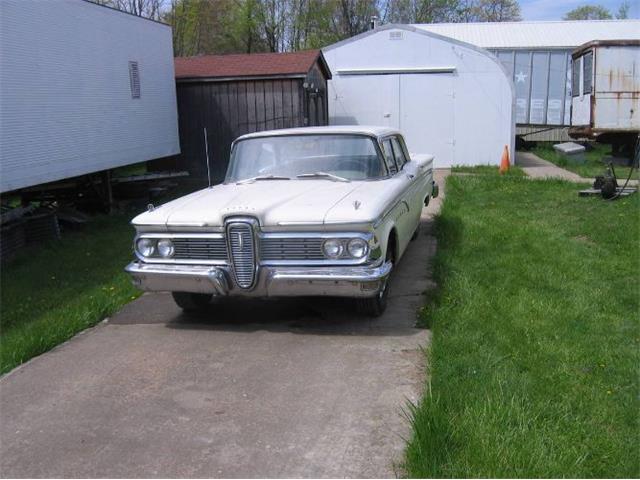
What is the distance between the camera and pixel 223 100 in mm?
15172

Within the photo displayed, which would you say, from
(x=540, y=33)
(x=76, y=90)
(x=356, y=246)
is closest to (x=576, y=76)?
(x=540, y=33)

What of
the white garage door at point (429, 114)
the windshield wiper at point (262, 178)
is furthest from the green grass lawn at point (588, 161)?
the windshield wiper at point (262, 178)

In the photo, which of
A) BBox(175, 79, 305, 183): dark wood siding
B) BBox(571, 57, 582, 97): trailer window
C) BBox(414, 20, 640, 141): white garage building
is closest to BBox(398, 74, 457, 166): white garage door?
BBox(571, 57, 582, 97): trailer window

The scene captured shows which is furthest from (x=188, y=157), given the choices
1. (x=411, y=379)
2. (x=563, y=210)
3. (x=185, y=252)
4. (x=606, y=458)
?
(x=606, y=458)

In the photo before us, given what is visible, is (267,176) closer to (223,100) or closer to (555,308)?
(555,308)

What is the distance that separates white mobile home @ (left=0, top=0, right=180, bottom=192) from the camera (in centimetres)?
876

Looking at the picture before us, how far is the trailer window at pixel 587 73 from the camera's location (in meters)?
17.1

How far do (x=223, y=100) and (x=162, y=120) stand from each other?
2028mm

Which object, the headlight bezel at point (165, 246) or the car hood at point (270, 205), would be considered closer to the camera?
the car hood at point (270, 205)

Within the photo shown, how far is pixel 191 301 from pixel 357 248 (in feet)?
5.49

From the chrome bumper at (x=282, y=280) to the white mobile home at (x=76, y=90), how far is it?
15.0 ft

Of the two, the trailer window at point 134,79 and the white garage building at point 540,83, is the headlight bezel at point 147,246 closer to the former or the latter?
the trailer window at point 134,79

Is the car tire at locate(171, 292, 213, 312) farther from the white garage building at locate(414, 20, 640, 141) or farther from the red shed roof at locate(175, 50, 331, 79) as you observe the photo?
the white garage building at locate(414, 20, 640, 141)

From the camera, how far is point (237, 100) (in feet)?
49.4
